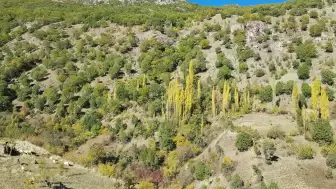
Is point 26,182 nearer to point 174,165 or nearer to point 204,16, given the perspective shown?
point 174,165

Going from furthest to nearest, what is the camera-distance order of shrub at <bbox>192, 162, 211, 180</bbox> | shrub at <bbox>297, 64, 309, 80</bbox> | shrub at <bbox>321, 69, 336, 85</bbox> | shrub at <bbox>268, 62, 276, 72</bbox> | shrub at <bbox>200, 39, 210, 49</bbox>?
shrub at <bbox>200, 39, 210, 49</bbox> → shrub at <bbox>268, 62, 276, 72</bbox> → shrub at <bbox>297, 64, 309, 80</bbox> → shrub at <bbox>321, 69, 336, 85</bbox> → shrub at <bbox>192, 162, 211, 180</bbox>

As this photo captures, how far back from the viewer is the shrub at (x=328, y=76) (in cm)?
5459

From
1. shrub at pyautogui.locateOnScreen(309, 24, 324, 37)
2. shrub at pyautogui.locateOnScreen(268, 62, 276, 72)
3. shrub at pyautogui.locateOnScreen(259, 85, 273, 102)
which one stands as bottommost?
shrub at pyautogui.locateOnScreen(259, 85, 273, 102)

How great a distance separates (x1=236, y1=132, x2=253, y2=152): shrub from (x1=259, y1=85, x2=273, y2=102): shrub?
1469 cm

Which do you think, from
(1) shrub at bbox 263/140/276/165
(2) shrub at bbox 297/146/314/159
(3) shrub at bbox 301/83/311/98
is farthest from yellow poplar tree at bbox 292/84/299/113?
(2) shrub at bbox 297/146/314/159

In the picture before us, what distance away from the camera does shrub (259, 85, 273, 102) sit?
54375 mm

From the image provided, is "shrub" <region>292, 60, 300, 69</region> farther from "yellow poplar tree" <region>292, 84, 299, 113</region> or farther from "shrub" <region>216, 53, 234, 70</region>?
"yellow poplar tree" <region>292, 84, 299, 113</region>

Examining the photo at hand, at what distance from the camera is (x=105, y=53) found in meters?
75.1

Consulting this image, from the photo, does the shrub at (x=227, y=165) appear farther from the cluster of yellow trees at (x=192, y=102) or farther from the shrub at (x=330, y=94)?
the shrub at (x=330, y=94)

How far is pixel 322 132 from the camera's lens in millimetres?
41375

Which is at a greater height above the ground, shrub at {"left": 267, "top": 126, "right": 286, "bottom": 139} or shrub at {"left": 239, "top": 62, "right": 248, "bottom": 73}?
shrub at {"left": 239, "top": 62, "right": 248, "bottom": 73}

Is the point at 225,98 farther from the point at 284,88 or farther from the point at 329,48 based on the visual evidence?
the point at 329,48

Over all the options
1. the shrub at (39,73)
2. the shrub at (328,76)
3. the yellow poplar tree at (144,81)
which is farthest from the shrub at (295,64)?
the shrub at (39,73)

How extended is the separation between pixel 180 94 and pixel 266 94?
11.5m
